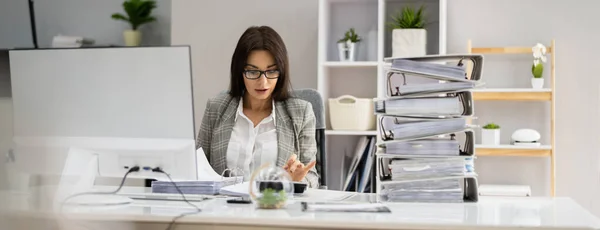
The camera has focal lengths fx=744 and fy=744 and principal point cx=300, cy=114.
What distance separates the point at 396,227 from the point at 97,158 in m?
0.68

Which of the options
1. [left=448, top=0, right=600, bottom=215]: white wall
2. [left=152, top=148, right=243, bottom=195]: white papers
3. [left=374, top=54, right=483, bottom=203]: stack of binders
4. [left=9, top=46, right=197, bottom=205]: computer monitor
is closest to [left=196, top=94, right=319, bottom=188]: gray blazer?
[left=152, top=148, right=243, bottom=195]: white papers

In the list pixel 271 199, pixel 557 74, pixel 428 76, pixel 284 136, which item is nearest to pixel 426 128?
pixel 428 76

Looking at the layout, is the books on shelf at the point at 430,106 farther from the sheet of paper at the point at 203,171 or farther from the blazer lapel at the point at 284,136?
the blazer lapel at the point at 284,136

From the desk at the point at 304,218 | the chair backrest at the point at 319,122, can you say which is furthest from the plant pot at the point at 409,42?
the desk at the point at 304,218

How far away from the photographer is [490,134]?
10.6 feet

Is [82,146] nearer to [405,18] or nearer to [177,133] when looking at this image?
[177,133]

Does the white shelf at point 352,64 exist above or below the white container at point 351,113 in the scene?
above

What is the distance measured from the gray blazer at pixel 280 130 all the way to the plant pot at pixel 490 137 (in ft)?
3.38

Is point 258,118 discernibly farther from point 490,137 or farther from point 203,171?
point 490,137

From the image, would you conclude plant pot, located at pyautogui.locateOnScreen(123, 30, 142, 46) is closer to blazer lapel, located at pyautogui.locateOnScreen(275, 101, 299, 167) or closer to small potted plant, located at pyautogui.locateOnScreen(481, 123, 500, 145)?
blazer lapel, located at pyautogui.locateOnScreen(275, 101, 299, 167)

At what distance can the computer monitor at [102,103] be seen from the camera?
5.10 ft

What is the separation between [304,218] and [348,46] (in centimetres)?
196

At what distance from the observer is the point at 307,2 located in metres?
3.55

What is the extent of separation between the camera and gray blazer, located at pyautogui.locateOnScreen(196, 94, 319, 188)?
249 cm
